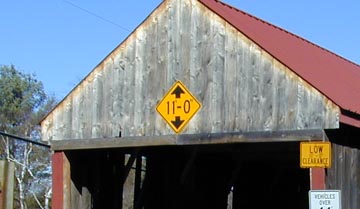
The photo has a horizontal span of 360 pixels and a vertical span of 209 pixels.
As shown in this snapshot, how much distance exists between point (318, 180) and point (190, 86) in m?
2.80

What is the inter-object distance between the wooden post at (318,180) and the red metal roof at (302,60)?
0.84 meters

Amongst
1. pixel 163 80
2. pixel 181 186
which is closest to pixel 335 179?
pixel 163 80

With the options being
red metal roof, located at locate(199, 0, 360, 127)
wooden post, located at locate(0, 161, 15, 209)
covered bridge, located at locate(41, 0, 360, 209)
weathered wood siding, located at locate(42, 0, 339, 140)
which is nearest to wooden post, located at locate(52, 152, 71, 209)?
A: covered bridge, located at locate(41, 0, 360, 209)

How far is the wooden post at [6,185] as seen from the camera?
11.3 feet

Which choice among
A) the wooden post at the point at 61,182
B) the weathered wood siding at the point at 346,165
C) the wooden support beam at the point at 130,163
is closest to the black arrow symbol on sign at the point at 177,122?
the wooden support beam at the point at 130,163

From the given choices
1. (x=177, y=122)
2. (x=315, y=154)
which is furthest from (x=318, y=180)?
(x=177, y=122)

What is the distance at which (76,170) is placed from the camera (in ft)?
46.8

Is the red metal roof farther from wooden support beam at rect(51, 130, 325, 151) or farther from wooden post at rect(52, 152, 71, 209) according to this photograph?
wooden post at rect(52, 152, 71, 209)

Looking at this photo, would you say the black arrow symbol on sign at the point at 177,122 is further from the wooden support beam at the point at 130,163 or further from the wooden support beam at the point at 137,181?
the wooden support beam at the point at 137,181

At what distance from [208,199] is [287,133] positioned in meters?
6.33

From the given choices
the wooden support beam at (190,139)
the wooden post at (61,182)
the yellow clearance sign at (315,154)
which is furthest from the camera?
the wooden post at (61,182)

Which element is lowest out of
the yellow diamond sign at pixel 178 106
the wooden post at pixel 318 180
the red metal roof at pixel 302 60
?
the wooden post at pixel 318 180

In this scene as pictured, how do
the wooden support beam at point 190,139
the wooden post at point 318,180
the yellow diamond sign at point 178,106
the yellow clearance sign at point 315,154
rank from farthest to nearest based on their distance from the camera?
the yellow diamond sign at point 178,106 < the wooden support beam at point 190,139 < the wooden post at point 318,180 < the yellow clearance sign at point 315,154

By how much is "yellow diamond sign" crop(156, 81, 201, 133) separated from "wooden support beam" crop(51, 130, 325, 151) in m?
0.25
